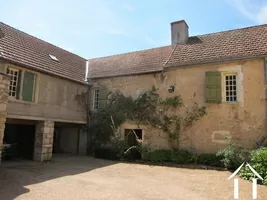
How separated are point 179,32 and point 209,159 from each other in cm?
839

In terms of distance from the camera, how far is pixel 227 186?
723 centimetres

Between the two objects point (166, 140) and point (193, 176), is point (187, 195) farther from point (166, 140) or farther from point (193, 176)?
point (166, 140)

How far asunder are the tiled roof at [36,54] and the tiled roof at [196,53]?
1.63m

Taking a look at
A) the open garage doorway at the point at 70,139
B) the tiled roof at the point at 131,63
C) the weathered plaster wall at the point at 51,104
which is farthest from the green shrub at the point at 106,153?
the tiled roof at the point at 131,63

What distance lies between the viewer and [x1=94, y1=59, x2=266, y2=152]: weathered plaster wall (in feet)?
35.6

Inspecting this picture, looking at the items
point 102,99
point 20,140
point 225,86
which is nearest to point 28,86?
point 20,140

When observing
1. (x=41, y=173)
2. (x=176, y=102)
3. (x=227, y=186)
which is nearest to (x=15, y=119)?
(x=41, y=173)

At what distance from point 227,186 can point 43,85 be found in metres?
9.66

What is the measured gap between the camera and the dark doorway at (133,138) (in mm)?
13250

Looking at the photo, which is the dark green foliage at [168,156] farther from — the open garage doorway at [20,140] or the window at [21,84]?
the window at [21,84]

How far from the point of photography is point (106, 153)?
44.0 feet

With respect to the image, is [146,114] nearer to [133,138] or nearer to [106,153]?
[133,138]

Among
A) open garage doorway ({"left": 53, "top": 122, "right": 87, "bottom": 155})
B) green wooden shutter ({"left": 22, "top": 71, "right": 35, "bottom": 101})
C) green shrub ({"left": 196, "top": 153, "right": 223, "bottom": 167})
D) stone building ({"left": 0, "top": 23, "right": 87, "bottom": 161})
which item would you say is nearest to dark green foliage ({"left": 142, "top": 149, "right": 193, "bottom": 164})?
green shrub ({"left": 196, "top": 153, "right": 223, "bottom": 167})

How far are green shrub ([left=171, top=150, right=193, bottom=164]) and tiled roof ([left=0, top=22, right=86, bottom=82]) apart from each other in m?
7.42
